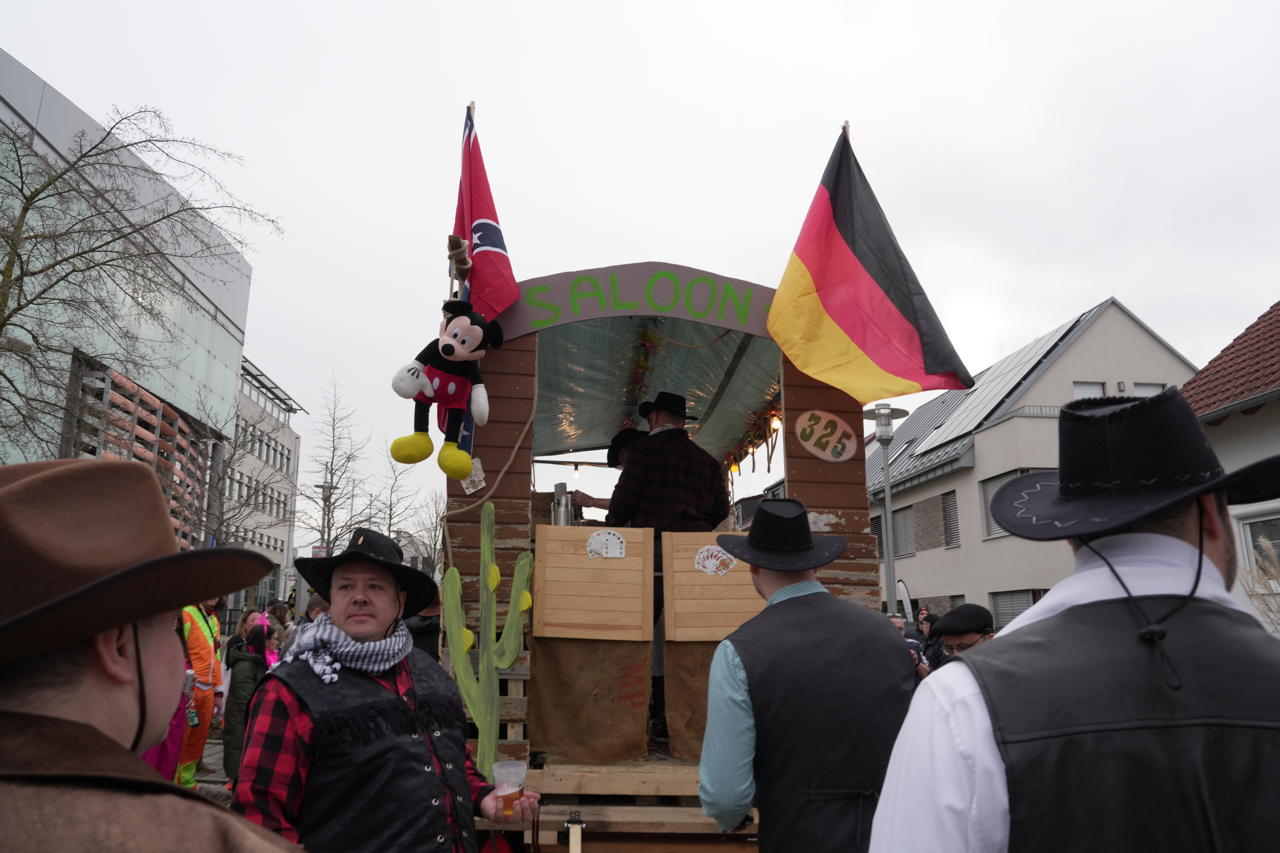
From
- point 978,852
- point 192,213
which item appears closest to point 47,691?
point 978,852

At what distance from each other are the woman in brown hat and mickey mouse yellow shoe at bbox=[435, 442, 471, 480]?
4326mm

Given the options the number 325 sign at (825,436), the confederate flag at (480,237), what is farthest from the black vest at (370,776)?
the number 325 sign at (825,436)

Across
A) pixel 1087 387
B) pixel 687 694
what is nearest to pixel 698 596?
pixel 687 694

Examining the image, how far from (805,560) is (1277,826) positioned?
217 cm

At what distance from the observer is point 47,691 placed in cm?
122

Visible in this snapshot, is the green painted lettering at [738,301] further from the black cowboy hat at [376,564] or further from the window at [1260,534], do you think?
the window at [1260,534]

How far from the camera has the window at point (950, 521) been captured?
88.5 feet

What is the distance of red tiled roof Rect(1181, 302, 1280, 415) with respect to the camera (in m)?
10.8

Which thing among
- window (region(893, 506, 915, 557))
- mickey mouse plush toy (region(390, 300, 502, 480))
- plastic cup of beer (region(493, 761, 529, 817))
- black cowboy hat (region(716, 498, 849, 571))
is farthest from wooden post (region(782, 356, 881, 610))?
window (region(893, 506, 915, 557))

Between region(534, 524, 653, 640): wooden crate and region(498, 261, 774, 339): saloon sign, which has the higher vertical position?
region(498, 261, 774, 339): saloon sign

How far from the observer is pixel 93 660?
50.2 inches

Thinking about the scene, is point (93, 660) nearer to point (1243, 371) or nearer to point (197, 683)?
point (197, 683)

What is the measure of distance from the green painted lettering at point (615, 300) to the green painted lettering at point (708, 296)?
0.39 m

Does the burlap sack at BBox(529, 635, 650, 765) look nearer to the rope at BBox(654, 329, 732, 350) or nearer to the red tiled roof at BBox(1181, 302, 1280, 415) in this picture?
the rope at BBox(654, 329, 732, 350)
